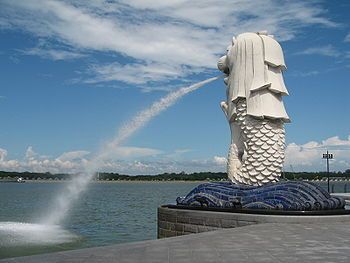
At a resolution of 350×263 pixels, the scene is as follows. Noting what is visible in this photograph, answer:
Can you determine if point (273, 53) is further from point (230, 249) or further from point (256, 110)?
point (230, 249)

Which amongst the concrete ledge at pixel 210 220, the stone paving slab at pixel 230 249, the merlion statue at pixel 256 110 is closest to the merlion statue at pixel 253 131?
the merlion statue at pixel 256 110

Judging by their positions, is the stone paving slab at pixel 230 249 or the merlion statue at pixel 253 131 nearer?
the stone paving slab at pixel 230 249

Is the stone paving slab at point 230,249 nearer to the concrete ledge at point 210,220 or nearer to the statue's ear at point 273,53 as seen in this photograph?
the concrete ledge at point 210,220

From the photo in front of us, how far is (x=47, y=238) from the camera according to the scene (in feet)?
54.0

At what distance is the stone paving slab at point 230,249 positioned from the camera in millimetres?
7281

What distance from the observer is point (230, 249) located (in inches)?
321

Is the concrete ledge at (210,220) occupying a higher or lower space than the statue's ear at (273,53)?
lower

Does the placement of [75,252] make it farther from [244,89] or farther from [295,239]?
[244,89]

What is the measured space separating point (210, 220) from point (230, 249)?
4.75 metres

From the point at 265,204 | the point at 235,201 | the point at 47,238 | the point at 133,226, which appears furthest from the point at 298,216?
the point at 133,226

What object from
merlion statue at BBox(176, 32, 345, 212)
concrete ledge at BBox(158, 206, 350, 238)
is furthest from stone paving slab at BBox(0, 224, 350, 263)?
merlion statue at BBox(176, 32, 345, 212)

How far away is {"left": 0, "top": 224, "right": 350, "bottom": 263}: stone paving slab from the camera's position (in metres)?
7.28

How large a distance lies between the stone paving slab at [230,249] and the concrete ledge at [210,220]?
5.48 feet

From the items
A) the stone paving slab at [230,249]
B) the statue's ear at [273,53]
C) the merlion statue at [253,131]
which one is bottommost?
the stone paving slab at [230,249]
